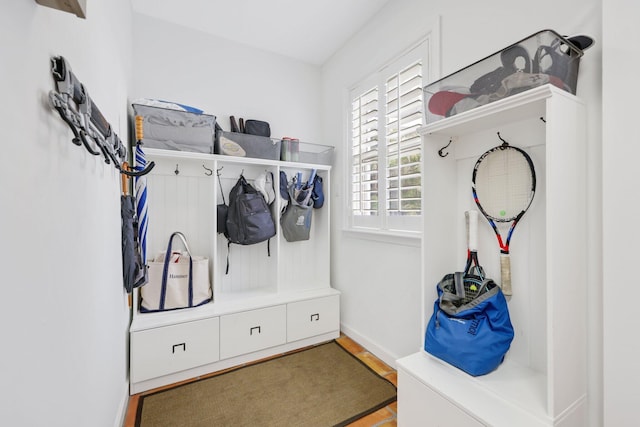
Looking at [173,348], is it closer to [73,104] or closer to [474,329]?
[73,104]

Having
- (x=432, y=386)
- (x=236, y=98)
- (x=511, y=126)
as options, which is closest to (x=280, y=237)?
(x=236, y=98)

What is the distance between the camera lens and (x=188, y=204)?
239cm

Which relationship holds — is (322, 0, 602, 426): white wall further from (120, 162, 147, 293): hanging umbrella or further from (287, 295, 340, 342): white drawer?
(120, 162, 147, 293): hanging umbrella

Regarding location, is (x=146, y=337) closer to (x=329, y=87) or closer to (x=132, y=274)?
(x=132, y=274)

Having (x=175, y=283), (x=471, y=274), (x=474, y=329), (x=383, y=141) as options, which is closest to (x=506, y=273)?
(x=471, y=274)

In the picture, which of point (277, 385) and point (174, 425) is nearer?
point (174, 425)

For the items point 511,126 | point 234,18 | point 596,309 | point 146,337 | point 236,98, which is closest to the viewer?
point 596,309

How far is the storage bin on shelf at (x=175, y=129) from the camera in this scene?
6.72 feet

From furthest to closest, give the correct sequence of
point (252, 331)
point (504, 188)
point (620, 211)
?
point (252, 331), point (504, 188), point (620, 211)

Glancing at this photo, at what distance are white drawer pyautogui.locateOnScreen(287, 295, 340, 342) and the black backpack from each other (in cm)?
67

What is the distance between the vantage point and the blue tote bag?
123cm

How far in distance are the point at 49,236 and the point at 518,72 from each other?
1668 millimetres

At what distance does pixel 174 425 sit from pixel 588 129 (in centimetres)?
253

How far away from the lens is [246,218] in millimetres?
2328
